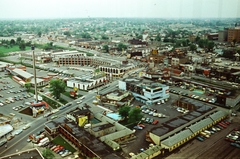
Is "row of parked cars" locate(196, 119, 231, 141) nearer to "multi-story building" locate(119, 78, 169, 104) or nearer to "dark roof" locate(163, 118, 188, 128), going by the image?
"dark roof" locate(163, 118, 188, 128)

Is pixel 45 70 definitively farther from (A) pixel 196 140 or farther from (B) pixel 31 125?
(A) pixel 196 140

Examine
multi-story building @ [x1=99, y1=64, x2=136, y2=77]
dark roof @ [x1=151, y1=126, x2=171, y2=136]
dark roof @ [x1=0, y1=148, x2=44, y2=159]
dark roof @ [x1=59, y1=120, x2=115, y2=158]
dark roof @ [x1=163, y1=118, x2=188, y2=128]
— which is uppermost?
multi-story building @ [x1=99, y1=64, x2=136, y2=77]

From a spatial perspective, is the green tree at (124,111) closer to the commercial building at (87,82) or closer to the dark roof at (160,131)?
the dark roof at (160,131)

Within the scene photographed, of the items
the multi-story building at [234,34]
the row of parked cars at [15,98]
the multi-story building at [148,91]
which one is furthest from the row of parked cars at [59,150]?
the multi-story building at [234,34]

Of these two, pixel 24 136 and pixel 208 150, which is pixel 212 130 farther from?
pixel 24 136

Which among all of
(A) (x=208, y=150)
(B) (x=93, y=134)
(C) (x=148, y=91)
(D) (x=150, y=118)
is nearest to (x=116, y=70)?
(C) (x=148, y=91)

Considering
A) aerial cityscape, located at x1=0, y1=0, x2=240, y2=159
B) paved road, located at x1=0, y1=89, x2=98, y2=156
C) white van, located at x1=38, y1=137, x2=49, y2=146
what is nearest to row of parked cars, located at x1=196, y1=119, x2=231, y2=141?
aerial cityscape, located at x1=0, y1=0, x2=240, y2=159

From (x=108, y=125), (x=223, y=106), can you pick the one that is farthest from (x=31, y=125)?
(x=223, y=106)
